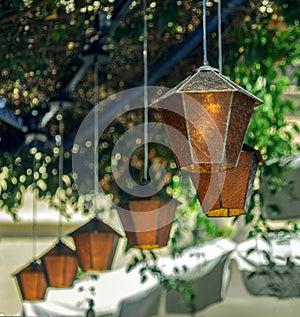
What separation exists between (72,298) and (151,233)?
3656mm

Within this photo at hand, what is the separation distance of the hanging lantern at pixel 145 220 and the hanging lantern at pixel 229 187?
3.21ft

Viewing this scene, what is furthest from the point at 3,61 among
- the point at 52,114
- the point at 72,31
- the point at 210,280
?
the point at 210,280

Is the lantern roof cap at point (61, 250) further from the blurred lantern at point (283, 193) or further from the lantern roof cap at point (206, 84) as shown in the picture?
the lantern roof cap at point (206, 84)

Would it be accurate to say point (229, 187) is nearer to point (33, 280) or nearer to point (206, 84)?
point (206, 84)

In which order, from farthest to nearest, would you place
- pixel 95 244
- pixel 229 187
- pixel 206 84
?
pixel 95 244 → pixel 229 187 → pixel 206 84

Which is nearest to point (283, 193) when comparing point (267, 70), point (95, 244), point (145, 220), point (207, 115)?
point (267, 70)

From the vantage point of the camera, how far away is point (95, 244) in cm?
539

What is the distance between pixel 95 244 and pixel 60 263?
62 centimetres

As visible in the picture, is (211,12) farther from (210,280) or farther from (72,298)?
(72,298)

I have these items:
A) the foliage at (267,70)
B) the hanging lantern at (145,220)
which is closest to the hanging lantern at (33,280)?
the foliage at (267,70)

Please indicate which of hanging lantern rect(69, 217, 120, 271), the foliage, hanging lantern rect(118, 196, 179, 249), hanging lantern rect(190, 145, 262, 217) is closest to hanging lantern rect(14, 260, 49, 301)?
hanging lantern rect(69, 217, 120, 271)

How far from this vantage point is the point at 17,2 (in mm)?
4473

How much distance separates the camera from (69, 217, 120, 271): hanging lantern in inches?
210

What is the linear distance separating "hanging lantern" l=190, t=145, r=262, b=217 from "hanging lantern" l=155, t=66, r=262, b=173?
401 millimetres
